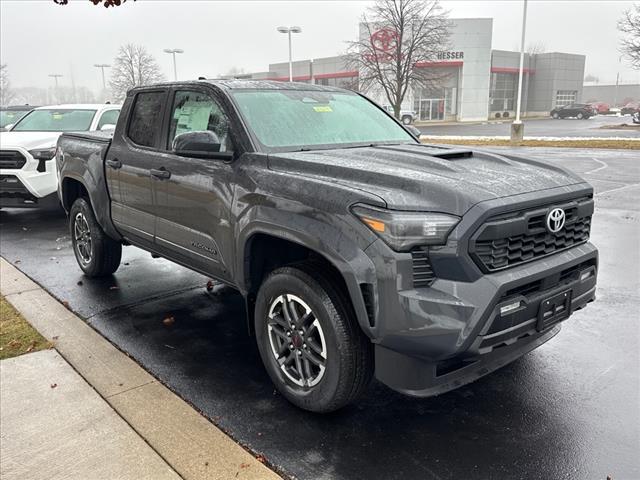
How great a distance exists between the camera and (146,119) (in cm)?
495

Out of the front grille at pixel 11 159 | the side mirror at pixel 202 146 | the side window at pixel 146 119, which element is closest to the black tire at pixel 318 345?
the side mirror at pixel 202 146

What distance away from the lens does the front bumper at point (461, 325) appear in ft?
8.75

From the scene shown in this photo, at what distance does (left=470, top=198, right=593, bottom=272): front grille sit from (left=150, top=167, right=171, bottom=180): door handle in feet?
8.60

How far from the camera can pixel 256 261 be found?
369cm

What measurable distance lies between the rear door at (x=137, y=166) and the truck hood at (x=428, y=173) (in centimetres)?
162

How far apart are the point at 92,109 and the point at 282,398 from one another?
8902 mm

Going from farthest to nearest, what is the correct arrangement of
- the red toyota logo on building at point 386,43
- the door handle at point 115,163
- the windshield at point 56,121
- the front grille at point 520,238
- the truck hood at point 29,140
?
the red toyota logo on building at point 386,43
the windshield at point 56,121
the truck hood at point 29,140
the door handle at point 115,163
the front grille at point 520,238

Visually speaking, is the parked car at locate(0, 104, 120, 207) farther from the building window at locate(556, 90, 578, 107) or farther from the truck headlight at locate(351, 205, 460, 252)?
the building window at locate(556, 90, 578, 107)

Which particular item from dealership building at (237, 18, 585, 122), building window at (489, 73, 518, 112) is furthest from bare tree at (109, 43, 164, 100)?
building window at (489, 73, 518, 112)

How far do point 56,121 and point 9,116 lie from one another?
738cm

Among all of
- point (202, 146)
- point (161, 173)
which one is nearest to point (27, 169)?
point (161, 173)

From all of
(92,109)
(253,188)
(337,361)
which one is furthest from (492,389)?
(92,109)

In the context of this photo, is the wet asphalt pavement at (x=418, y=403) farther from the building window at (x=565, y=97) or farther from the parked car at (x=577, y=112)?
the building window at (x=565, y=97)

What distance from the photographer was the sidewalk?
286cm
